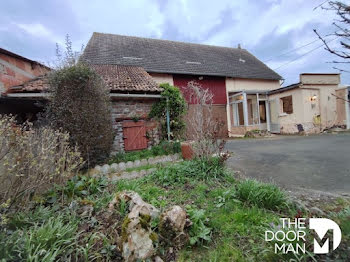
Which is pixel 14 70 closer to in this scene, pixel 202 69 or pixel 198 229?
pixel 198 229

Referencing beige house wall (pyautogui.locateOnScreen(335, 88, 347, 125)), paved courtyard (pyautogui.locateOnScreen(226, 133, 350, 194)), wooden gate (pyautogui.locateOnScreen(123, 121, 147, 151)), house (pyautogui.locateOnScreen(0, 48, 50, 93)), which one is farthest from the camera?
beige house wall (pyautogui.locateOnScreen(335, 88, 347, 125))

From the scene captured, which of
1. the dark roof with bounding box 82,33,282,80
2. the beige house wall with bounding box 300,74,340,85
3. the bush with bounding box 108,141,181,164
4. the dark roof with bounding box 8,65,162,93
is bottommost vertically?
the bush with bounding box 108,141,181,164

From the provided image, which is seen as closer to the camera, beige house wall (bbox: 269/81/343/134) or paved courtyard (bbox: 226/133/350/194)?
paved courtyard (bbox: 226/133/350/194)

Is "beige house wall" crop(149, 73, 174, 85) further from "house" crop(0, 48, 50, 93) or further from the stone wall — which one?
"house" crop(0, 48, 50, 93)

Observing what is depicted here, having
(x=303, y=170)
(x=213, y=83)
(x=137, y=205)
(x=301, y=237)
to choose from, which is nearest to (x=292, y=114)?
(x=213, y=83)

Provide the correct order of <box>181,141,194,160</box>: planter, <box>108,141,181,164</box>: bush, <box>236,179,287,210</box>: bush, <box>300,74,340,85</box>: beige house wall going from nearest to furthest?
<box>236,179,287,210</box>: bush < <box>181,141,194,160</box>: planter < <box>108,141,181,164</box>: bush < <box>300,74,340,85</box>: beige house wall

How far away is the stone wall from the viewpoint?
20.6 feet

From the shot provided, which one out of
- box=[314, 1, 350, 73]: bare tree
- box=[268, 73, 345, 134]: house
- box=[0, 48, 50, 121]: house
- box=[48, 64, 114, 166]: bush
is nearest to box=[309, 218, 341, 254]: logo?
box=[314, 1, 350, 73]: bare tree

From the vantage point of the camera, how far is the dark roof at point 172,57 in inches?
435

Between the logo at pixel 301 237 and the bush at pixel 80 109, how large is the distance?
433cm

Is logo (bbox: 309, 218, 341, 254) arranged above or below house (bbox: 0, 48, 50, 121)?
below

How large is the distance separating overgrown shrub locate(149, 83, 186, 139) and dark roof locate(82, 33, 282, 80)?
4.93m

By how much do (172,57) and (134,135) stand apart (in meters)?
8.84

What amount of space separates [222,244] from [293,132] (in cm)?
1245
